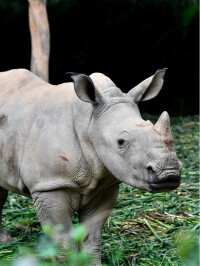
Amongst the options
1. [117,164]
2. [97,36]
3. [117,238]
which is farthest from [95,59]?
[117,164]

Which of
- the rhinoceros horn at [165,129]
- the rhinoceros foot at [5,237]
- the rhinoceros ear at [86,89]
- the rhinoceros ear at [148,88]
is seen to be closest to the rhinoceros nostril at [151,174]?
the rhinoceros horn at [165,129]

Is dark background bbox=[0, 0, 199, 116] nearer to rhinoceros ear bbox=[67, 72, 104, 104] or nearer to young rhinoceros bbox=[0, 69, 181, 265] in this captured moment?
young rhinoceros bbox=[0, 69, 181, 265]

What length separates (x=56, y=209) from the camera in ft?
10.3

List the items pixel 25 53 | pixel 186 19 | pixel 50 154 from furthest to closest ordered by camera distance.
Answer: pixel 25 53, pixel 186 19, pixel 50 154

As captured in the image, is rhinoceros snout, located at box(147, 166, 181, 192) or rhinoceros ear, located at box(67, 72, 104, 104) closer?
rhinoceros snout, located at box(147, 166, 181, 192)

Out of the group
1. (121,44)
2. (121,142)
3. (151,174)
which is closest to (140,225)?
(121,142)

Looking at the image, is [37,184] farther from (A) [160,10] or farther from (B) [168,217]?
(A) [160,10]

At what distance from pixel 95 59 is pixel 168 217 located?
804cm

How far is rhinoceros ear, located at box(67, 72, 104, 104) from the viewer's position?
298 centimetres

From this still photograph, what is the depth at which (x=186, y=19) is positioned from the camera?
10820 millimetres

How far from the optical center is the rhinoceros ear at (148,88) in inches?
130

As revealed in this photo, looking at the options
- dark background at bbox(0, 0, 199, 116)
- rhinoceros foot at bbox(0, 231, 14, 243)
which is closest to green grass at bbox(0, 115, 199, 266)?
rhinoceros foot at bbox(0, 231, 14, 243)

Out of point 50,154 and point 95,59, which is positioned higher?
point 50,154

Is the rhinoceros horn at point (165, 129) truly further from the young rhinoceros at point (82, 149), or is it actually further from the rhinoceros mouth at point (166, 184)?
the rhinoceros mouth at point (166, 184)
